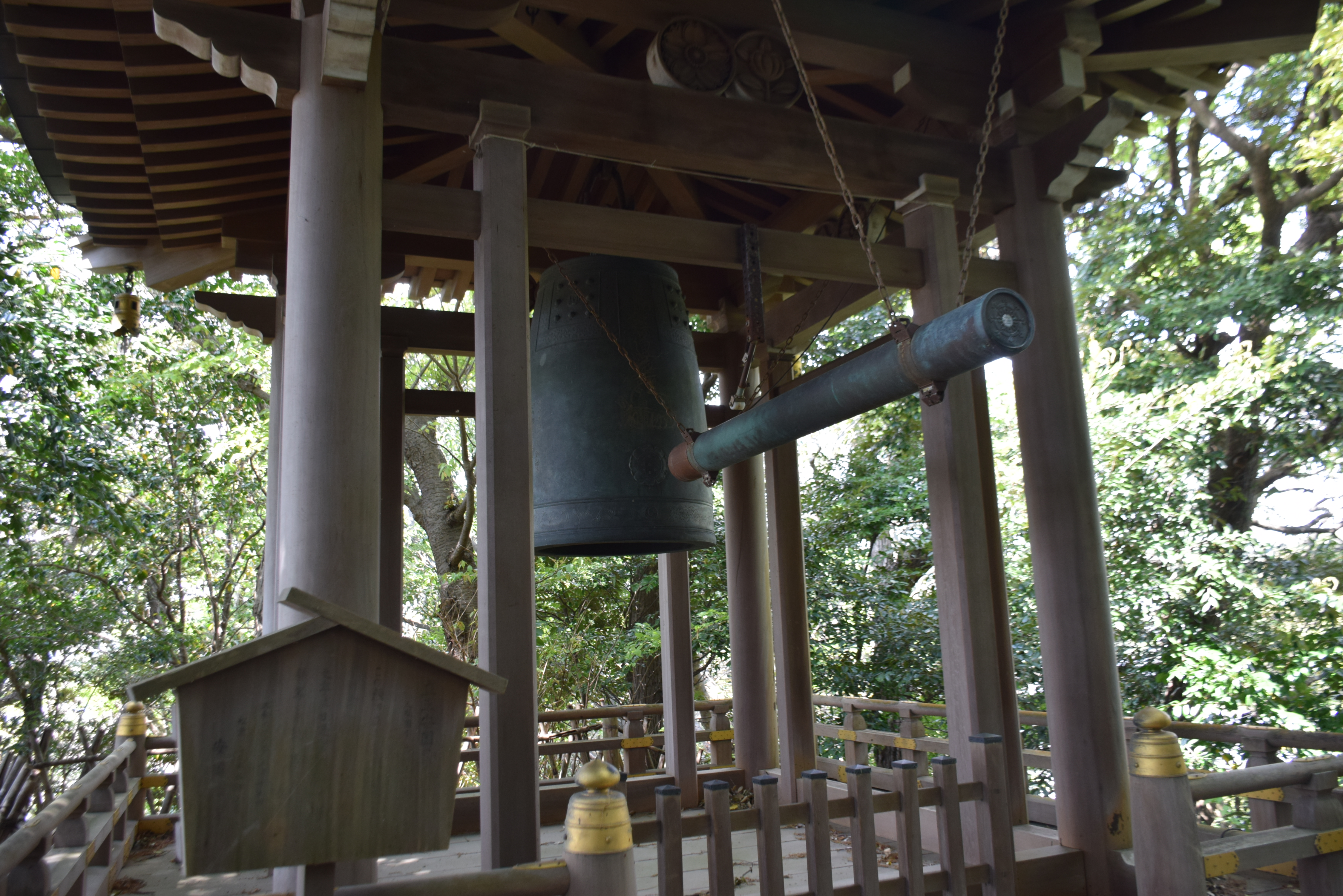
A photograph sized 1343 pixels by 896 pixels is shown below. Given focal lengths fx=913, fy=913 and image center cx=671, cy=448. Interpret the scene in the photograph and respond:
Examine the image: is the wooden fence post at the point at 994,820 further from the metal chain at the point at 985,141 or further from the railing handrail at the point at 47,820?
the railing handrail at the point at 47,820

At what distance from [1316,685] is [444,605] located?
964cm

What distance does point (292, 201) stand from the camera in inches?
115

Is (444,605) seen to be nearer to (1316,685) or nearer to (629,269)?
(629,269)

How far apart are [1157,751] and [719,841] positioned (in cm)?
152

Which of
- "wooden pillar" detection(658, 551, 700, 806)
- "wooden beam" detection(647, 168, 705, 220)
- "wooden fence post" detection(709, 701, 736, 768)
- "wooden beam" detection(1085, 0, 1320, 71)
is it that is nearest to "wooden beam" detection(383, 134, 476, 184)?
"wooden beam" detection(647, 168, 705, 220)

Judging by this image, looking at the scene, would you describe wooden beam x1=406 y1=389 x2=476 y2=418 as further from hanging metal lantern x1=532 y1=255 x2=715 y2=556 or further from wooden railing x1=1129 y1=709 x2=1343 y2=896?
wooden railing x1=1129 y1=709 x2=1343 y2=896

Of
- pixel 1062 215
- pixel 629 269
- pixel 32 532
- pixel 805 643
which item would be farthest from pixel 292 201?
pixel 32 532

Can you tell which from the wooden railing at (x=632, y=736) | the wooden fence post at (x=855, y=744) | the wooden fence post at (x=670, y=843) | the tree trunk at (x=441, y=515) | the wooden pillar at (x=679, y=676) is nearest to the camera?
the wooden fence post at (x=670, y=843)

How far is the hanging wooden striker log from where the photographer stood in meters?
3.73

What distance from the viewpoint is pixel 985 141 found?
136 inches

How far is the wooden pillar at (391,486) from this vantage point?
202 inches

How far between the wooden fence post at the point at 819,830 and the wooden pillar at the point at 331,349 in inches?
59.9

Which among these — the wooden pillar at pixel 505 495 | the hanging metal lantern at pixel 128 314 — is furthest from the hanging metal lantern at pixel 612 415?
the hanging metal lantern at pixel 128 314

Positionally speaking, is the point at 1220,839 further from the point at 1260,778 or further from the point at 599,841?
the point at 599,841
